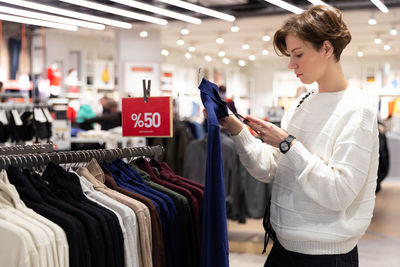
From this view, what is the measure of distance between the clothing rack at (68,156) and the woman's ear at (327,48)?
990 mm

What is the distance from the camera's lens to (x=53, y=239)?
64.4 inches

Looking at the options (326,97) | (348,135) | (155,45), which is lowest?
(348,135)

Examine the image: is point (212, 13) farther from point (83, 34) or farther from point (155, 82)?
point (83, 34)

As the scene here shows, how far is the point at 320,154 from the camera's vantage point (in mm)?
1983

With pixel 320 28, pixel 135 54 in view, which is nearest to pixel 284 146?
pixel 320 28

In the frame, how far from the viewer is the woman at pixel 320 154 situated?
1.89 m

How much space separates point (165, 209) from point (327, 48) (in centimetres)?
87

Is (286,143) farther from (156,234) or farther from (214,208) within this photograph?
(156,234)

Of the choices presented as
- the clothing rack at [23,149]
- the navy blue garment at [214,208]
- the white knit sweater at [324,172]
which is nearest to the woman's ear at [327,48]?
the white knit sweater at [324,172]

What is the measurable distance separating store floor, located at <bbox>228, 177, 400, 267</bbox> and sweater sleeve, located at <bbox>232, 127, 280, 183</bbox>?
312 cm

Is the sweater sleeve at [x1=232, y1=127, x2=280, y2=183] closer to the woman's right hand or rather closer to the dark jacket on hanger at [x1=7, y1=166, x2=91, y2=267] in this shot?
the woman's right hand

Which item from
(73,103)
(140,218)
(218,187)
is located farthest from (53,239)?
(73,103)

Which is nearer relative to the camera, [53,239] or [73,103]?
[53,239]

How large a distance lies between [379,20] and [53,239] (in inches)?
384
